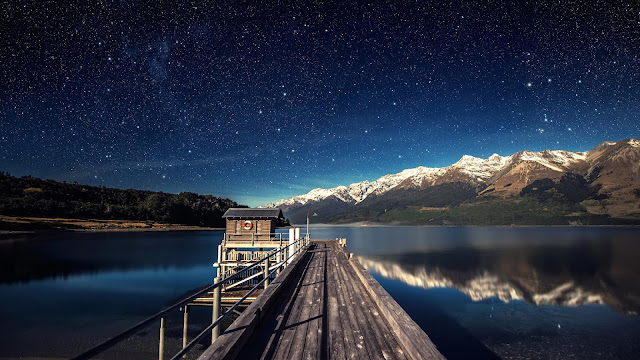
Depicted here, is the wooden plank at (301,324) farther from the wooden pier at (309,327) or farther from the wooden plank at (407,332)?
the wooden plank at (407,332)

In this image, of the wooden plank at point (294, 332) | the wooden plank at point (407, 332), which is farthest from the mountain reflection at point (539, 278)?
the wooden plank at point (294, 332)

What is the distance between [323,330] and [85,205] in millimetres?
169755

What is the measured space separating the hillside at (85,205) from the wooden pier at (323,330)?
459 feet

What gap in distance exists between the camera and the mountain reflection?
2925 centimetres

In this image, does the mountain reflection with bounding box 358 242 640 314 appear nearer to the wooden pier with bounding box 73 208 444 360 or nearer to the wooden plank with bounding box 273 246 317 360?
the wooden pier with bounding box 73 208 444 360

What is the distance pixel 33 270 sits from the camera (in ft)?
144

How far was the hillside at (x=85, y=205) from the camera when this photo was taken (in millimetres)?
119500

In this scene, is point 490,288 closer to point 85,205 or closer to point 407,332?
point 407,332

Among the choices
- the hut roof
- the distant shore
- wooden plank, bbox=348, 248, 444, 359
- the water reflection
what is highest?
the hut roof

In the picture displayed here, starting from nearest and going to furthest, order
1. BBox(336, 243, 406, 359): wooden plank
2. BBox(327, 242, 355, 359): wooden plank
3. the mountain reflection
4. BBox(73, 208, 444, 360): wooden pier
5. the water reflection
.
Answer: BBox(73, 208, 444, 360): wooden pier < BBox(336, 243, 406, 359): wooden plank < BBox(327, 242, 355, 359): wooden plank < the mountain reflection < the water reflection

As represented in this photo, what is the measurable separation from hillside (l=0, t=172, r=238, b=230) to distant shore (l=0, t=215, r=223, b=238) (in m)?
0.45

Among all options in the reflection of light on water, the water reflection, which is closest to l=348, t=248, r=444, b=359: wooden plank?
the reflection of light on water

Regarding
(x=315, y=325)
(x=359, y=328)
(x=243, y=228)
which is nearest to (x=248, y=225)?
(x=243, y=228)

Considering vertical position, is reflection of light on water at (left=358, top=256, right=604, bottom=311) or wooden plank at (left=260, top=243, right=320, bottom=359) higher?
wooden plank at (left=260, top=243, right=320, bottom=359)
